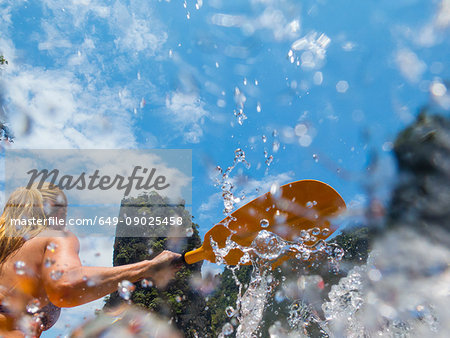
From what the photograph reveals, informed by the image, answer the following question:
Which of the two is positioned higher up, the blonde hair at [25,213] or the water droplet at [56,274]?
the blonde hair at [25,213]

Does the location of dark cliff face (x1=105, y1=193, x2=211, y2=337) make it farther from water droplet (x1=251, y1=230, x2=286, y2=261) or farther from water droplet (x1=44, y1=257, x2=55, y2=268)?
water droplet (x1=44, y1=257, x2=55, y2=268)

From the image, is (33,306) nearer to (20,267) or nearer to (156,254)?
(20,267)

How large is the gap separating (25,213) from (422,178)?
Result: 637 centimetres

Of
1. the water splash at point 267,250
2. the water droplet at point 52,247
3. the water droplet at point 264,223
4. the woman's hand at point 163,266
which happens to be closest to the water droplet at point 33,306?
the water droplet at point 52,247

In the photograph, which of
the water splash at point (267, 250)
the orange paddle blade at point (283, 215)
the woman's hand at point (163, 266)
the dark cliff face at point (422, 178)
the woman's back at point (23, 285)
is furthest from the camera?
the dark cliff face at point (422, 178)

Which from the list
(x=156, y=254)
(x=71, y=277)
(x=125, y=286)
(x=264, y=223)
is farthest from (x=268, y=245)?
(x=156, y=254)

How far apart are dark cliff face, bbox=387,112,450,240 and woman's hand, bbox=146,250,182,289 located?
2863 millimetres

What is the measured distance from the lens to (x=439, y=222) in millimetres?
3127

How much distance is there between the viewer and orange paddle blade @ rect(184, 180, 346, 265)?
92.2 inches

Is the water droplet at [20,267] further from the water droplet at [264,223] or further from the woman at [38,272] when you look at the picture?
the water droplet at [264,223]

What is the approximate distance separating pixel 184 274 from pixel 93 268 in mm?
14090

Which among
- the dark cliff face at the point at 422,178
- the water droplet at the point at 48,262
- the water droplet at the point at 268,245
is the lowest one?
the water droplet at the point at 48,262

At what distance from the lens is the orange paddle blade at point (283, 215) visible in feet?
7.68

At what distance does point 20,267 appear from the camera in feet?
4.54
